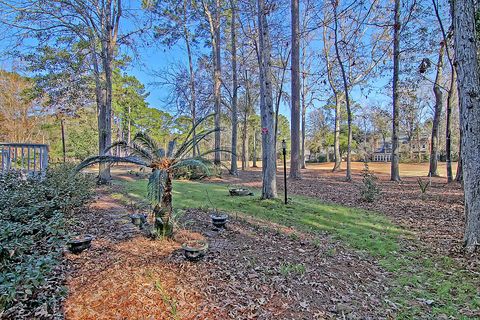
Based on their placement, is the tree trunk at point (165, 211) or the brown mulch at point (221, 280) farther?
the tree trunk at point (165, 211)

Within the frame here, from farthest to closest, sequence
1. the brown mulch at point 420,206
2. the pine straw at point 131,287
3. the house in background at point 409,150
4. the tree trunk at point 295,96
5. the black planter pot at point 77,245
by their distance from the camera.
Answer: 1. the house in background at point 409,150
2. the tree trunk at point 295,96
3. the brown mulch at point 420,206
4. the black planter pot at point 77,245
5. the pine straw at point 131,287

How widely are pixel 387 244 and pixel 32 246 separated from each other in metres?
5.14

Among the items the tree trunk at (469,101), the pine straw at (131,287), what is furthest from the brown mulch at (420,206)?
the pine straw at (131,287)

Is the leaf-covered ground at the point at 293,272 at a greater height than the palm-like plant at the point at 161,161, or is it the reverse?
the palm-like plant at the point at 161,161

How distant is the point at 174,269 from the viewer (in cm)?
290

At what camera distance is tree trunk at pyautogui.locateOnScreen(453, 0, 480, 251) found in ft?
12.1

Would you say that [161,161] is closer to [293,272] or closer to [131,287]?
[131,287]

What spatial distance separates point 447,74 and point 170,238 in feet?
54.1

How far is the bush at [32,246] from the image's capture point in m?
2.10

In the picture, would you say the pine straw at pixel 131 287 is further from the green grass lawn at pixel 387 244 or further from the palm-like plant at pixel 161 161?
the green grass lawn at pixel 387 244

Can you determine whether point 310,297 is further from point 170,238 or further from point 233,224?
point 233,224

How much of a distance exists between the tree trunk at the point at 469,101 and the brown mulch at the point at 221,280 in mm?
1703

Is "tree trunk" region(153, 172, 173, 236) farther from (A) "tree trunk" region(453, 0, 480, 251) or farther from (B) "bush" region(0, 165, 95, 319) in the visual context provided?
(A) "tree trunk" region(453, 0, 480, 251)

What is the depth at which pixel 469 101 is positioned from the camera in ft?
12.2
